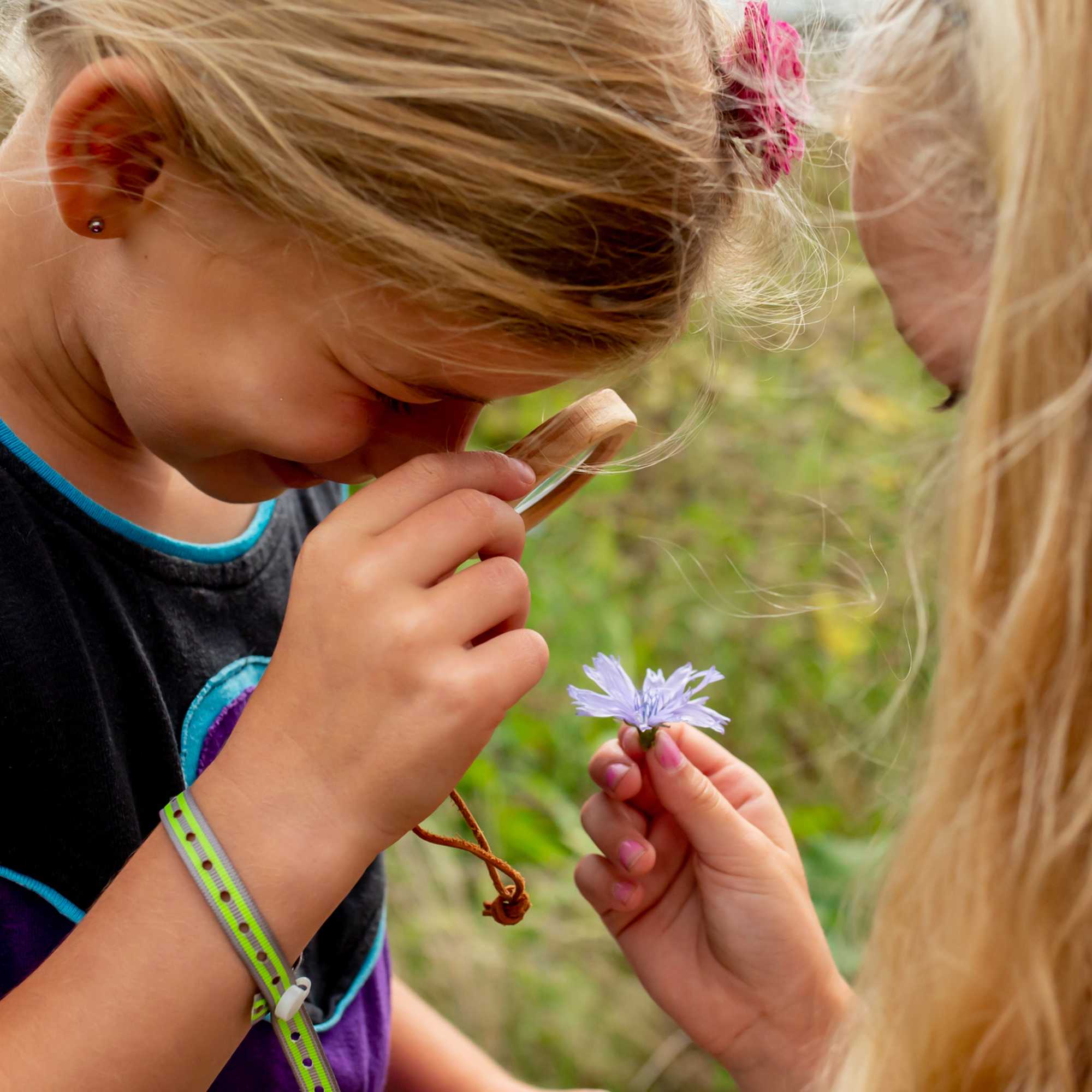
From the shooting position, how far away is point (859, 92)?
2.57 ft

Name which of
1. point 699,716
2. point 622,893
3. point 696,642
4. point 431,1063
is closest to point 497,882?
point 622,893

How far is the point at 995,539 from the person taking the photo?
69cm

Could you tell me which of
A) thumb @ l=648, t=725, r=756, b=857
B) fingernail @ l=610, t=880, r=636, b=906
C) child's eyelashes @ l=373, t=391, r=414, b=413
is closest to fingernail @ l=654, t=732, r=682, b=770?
thumb @ l=648, t=725, r=756, b=857

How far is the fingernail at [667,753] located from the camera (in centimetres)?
101

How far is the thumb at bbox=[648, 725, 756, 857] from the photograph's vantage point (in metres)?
1.02

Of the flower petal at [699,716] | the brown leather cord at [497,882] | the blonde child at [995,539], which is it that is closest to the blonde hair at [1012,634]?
the blonde child at [995,539]

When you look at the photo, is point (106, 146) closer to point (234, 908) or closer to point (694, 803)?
point (234, 908)

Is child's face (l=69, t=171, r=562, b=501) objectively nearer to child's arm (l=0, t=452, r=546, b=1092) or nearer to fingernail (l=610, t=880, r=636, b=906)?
child's arm (l=0, t=452, r=546, b=1092)

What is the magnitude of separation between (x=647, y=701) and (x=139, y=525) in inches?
18.3

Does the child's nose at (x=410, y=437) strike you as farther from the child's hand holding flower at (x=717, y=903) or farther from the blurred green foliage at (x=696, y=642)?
the blurred green foliage at (x=696, y=642)

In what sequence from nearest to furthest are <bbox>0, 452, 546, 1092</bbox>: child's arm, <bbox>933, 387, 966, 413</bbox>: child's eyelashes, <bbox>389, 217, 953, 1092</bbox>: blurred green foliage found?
1. <bbox>0, 452, 546, 1092</bbox>: child's arm
2. <bbox>933, 387, 966, 413</bbox>: child's eyelashes
3. <bbox>389, 217, 953, 1092</bbox>: blurred green foliage

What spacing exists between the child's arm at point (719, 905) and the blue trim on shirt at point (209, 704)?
1.10 ft

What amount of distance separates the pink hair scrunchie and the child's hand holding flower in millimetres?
470

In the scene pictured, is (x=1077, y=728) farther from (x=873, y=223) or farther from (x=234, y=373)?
(x=234, y=373)
